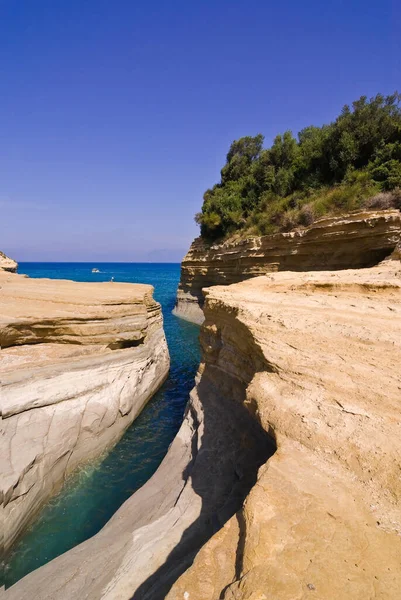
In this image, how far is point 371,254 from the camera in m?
15.9

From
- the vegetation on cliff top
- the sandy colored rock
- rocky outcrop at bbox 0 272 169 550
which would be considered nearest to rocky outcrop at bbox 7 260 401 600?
the sandy colored rock

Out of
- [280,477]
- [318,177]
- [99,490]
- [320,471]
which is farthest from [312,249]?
[280,477]

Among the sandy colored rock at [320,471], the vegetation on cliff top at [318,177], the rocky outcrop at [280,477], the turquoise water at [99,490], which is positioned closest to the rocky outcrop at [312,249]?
the vegetation on cliff top at [318,177]

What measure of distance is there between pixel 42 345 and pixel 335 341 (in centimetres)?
846

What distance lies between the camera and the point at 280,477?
3.85 meters

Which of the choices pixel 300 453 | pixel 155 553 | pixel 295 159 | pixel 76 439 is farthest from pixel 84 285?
pixel 295 159

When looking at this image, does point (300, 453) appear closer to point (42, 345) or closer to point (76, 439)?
point (76, 439)

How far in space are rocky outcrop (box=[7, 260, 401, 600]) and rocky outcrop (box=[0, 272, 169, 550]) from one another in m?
2.38

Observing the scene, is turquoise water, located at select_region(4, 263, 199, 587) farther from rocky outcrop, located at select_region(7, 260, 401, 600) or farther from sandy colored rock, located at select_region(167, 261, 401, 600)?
sandy colored rock, located at select_region(167, 261, 401, 600)

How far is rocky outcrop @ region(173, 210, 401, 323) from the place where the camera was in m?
14.8

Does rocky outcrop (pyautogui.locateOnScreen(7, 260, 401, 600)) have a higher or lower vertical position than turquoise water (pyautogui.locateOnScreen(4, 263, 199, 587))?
higher

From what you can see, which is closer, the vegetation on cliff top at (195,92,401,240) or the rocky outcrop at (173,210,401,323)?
the rocky outcrop at (173,210,401,323)

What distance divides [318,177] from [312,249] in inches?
347

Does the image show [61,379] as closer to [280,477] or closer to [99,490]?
[99,490]
